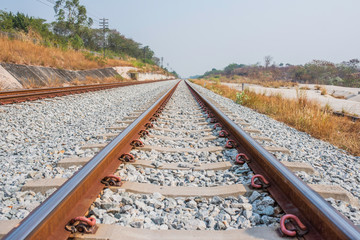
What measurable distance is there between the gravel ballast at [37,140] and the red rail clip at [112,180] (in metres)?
0.44

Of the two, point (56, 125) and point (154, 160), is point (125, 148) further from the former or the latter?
point (56, 125)

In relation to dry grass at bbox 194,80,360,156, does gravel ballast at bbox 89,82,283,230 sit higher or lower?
lower

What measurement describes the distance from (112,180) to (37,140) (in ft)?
7.07

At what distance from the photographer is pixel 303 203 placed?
4.80 ft

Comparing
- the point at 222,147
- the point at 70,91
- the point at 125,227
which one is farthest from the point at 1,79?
the point at 125,227

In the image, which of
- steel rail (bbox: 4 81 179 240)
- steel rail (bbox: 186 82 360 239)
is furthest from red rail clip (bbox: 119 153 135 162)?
steel rail (bbox: 186 82 360 239)

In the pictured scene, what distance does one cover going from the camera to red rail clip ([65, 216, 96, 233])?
1316mm

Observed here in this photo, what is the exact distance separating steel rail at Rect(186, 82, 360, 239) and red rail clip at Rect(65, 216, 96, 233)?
1157 mm

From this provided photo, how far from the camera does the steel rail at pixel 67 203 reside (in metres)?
1.13

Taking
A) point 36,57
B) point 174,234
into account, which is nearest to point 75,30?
point 36,57

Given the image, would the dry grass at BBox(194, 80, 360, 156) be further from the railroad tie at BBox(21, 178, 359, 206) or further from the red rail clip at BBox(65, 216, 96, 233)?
the red rail clip at BBox(65, 216, 96, 233)

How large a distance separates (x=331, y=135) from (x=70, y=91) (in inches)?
312

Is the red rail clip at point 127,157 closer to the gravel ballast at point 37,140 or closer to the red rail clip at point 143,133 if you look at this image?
the gravel ballast at point 37,140

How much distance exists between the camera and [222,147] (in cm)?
306
